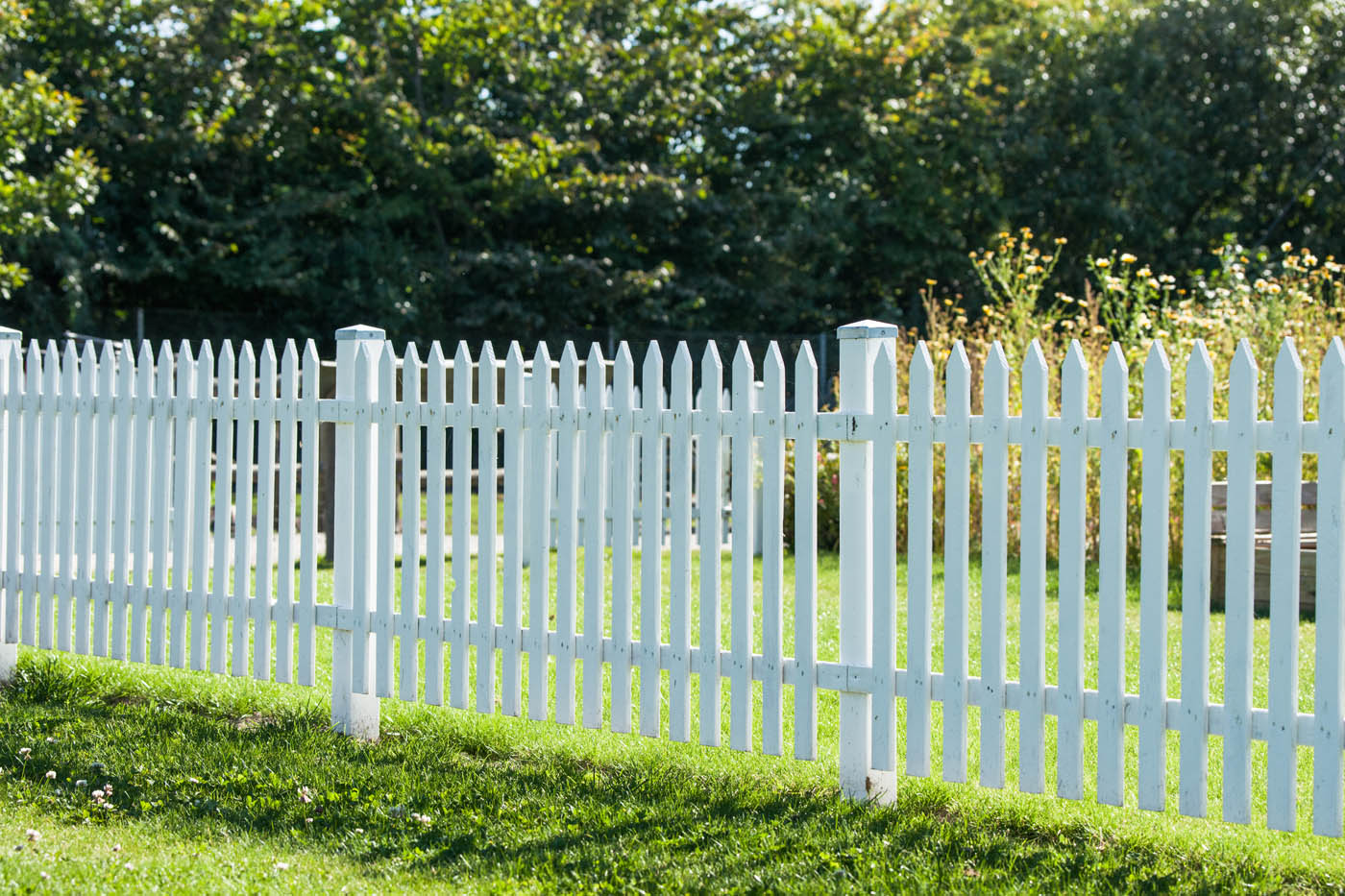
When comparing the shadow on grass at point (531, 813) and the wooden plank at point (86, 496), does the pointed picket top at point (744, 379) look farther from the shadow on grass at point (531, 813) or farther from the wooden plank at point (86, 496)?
the wooden plank at point (86, 496)

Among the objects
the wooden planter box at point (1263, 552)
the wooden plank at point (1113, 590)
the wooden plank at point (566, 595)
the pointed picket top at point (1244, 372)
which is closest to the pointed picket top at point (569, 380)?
the wooden plank at point (566, 595)

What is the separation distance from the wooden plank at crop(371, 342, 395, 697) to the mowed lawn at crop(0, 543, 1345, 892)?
10.8 inches

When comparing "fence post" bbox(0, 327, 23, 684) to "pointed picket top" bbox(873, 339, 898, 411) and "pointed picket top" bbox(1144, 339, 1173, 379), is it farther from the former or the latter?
"pointed picket top" bbox(1144, 339, 1173, 379)

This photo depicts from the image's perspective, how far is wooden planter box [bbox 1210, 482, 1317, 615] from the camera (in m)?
7.44

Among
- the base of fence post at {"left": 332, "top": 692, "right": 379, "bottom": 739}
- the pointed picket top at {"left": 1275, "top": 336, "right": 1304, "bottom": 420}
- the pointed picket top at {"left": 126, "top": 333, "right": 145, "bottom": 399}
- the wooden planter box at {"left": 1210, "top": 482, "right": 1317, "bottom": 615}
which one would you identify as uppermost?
the pointed picket top at {"left": 126, "top": 333, "right": 145, "bottom": 399}

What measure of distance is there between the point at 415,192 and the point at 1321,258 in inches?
591

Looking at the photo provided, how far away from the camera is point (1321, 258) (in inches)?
894

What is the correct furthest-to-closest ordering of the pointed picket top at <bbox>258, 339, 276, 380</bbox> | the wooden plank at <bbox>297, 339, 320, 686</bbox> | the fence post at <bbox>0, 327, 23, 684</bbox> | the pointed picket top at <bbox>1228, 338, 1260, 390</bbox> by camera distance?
the fence post at <bbox>0, 327, 23, 684</bbox> < the pointed picket top at <bbox>258, 339, 276, 380</bbox> < the wooden plank at <bbox>297, 339, 320, 686</bbox> < the pointed picket top at <bbox>1228, 338, 1260, 390</bbox>

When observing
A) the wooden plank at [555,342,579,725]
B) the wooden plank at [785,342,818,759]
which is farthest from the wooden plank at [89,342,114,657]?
the wooden plank at [785,342,818,759]

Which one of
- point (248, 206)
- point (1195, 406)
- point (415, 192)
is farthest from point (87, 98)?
point (1195, 406)

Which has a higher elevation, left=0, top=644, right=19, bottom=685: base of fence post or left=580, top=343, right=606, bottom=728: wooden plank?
left=580, top=343, right=606, bottom=728: wooden plank

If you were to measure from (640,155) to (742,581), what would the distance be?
720 inches

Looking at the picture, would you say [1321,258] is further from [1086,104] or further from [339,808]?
[339,808]

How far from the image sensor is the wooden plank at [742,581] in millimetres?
4223
